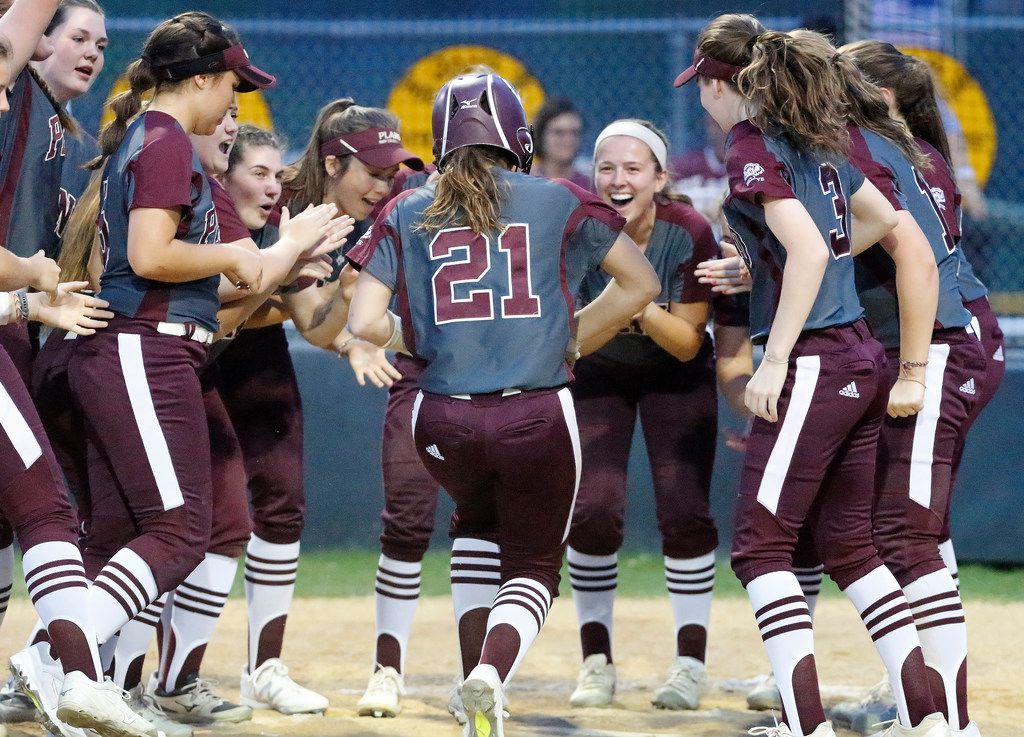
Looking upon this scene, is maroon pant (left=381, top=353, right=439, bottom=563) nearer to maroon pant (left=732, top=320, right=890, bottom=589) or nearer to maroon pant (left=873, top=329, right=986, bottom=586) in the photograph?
maroon pant (left=732, top=320, right=890, bottom=589)

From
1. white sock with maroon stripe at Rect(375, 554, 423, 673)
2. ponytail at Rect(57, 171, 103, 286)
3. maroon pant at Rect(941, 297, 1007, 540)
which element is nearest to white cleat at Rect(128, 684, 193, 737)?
white sock with maroon stripe at Rect(375, 554, 423, 673)

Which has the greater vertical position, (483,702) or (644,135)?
(644,135)

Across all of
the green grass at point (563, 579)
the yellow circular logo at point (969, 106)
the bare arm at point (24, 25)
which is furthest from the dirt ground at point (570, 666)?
the yellow circular logo at point (969, 106)

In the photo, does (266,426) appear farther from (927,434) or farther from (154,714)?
(927,434)

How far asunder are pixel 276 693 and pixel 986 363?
2.44m

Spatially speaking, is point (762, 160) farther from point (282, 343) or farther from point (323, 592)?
point (323, 592)

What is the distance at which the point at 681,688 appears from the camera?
4.66 m

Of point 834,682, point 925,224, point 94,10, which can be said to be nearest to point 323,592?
point 834,682

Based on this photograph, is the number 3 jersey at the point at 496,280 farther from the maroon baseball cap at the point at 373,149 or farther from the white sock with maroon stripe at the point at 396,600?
the white sock with maroon stripe at the point at 396,600

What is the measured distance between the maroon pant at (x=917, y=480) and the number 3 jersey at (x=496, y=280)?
98 centimetres

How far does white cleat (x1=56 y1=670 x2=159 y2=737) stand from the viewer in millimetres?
3303

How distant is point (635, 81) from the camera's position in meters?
9.49

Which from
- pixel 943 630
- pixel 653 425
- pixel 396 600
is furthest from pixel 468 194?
pixel 943 630

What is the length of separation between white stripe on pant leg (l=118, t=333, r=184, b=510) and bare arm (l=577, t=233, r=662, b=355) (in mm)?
1186
